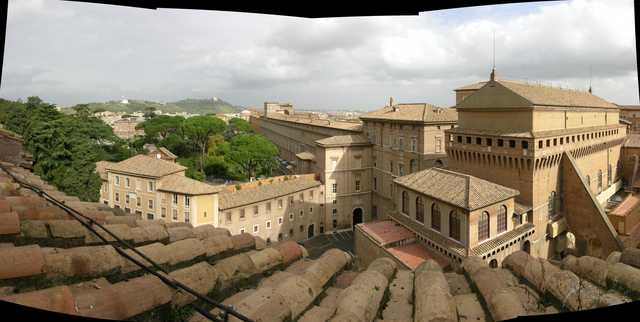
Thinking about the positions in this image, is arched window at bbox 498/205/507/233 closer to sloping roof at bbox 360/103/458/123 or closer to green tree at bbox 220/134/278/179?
sloping roof at bbox 360/103/458/123

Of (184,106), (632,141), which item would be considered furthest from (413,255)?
(184,106)

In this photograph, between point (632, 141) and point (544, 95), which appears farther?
point (632, 141)

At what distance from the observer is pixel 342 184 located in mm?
37250

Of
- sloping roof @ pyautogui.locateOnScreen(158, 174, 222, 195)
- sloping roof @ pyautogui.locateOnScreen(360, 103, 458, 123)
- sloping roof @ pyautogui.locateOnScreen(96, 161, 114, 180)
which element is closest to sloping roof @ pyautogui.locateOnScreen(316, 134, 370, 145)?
sloping roof @ pyautogui.locateOnScreen(360, 103, 458, 123)

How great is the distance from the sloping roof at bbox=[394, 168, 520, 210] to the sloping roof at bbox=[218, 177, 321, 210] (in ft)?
44.9

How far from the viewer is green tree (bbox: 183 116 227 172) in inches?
1860

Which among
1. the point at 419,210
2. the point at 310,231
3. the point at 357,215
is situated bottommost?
the point at 310,231

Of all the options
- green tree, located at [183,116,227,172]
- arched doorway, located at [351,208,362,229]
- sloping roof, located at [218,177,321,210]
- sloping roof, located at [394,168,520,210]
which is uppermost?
green tree, located at [183,116,227,172]

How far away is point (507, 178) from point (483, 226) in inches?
208

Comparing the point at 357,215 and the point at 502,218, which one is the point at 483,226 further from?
the point at 357,215

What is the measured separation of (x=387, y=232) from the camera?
22422mm

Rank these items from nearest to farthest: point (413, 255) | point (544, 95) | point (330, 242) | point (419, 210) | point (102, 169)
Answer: point (413, 255)
point (419, 210)
point (544, 95)
point (102, 169)
point (330, 242)

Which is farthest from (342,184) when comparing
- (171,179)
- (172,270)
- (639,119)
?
(639,119)

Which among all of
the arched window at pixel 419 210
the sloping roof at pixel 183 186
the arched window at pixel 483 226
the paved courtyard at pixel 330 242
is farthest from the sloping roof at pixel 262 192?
the arched window at pixel 483 226
